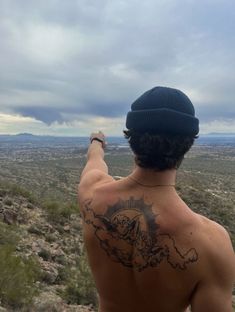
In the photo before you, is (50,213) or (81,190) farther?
(50,213)

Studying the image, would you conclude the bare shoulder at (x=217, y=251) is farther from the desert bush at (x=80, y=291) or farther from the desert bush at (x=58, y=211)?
the desert bush at (x=58, y=211)

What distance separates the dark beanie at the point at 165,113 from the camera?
2.18 metres

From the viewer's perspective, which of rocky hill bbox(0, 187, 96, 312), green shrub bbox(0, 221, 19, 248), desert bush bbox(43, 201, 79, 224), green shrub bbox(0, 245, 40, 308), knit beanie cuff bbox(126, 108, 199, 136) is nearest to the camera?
knit beanie cuff bbox(126, 108, 199, 136)

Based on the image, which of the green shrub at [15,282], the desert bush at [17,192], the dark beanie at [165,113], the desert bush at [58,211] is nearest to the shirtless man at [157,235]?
the dark beanie at [165,113]

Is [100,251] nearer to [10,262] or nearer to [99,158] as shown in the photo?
[99,158]

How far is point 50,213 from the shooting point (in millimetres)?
16375

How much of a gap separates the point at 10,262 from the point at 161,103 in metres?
7.44

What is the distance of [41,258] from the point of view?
1206 centimetres

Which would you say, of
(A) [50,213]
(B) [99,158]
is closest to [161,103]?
(B) [99,158]

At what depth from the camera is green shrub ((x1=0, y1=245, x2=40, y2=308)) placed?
8008mm

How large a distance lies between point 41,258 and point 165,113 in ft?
34.6

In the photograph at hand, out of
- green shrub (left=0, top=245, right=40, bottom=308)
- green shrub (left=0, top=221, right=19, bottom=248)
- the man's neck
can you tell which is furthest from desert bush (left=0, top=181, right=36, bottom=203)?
the man's neck

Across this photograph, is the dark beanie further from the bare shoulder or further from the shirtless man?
the bare shoulder

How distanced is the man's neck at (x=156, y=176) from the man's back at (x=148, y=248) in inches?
1.2
